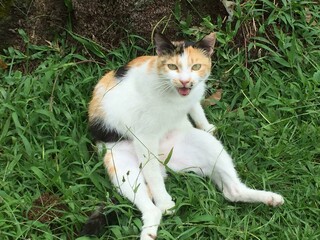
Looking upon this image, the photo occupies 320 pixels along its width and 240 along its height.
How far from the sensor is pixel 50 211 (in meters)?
3.40

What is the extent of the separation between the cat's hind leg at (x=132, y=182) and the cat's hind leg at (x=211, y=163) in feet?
0.86

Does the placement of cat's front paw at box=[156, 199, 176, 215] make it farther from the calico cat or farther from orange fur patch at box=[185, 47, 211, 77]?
orange fur patch at box=[185, 47, 211, 77]

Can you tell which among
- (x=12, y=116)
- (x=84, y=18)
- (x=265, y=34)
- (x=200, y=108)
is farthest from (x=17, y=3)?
(x=265, y=34)

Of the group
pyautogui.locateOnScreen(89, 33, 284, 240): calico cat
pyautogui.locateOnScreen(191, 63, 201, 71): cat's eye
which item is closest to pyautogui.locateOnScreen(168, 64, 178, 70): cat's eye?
pyautogui.locateOnScreen(89, 33, 284, 240): calico cat

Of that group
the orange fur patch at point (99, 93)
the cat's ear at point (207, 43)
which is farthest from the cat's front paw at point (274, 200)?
the orange fur patch at point (99, 93)

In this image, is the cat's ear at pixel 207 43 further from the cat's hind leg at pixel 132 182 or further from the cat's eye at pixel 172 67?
the cat's hind leg at pixel 132 182

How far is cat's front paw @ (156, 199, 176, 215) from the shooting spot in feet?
11.2

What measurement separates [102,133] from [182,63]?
0.72m

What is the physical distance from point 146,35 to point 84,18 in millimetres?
470

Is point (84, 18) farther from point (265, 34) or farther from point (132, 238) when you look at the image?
point (132, 238)

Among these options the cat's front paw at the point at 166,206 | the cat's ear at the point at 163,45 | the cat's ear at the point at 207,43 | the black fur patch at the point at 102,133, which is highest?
the cat's ear at the point at 163,45

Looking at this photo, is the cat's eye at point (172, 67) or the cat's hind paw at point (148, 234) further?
the cat's eye at point (172, 67)

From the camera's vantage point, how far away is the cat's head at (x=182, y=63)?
11.1 ft

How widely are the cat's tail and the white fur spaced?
0.16 m
